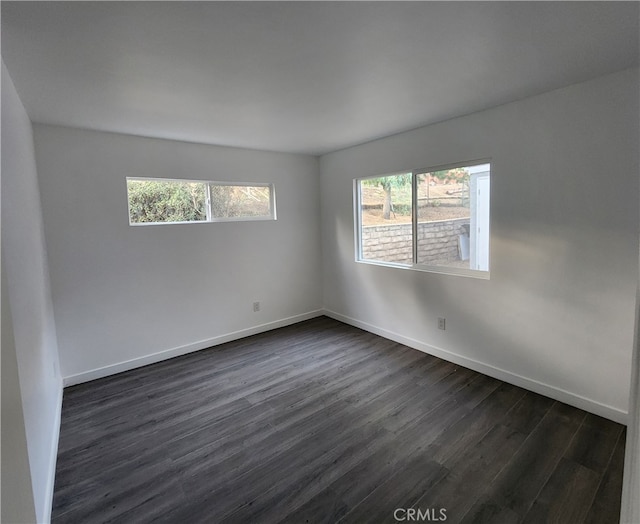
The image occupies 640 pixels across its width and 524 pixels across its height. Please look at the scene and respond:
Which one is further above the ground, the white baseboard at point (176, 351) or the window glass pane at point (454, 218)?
the window glass pane at point (454, 218)

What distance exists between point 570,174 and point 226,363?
11.2ft

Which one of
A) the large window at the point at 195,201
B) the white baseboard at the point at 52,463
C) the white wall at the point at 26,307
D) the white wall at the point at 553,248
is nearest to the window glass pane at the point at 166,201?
the large window at the point at 195,201

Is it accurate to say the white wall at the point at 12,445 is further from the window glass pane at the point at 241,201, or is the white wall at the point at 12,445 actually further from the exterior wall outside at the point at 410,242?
the exterior wall outside at the point at 410,242

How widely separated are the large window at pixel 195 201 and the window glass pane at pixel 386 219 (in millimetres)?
1222

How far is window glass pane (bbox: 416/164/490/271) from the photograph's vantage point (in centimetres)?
294

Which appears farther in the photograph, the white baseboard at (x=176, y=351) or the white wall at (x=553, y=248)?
the white baseboard at (x=176, y=351)

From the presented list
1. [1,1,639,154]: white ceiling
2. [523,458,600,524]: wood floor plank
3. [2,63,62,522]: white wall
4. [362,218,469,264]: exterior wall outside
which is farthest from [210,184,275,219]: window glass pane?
[523,458,600,524]: wood floor plank

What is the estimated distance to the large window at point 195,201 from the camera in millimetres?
3350

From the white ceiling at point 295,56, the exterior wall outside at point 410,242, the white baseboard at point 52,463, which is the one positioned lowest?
the white baseboard at point 52,463

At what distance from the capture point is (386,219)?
3883 millimetres

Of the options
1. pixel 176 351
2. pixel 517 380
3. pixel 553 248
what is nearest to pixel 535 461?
pixel 517 380

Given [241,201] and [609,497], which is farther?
[241,201]

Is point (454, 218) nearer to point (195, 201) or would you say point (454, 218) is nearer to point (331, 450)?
point (331, 450)

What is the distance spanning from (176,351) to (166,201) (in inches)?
64.9
